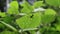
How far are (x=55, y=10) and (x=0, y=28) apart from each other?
0.51ft

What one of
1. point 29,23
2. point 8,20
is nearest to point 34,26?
point 29,23

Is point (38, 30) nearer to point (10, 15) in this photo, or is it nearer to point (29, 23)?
point (29, 23)

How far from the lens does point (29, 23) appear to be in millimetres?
284

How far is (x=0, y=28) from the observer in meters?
0.36

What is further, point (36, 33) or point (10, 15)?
point (10, 15)

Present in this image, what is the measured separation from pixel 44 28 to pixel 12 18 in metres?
0.11

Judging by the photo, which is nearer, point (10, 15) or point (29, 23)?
point (29, 23)

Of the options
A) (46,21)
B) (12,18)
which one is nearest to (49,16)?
(46,21)

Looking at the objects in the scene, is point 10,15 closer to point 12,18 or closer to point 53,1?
point 12,18

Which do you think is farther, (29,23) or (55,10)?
(55,10)

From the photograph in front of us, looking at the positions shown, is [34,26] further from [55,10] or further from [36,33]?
[55,10]

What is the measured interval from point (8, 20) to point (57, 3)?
0.44 feet

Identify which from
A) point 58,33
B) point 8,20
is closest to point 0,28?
point 8,20

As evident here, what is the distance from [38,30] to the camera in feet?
1.02
